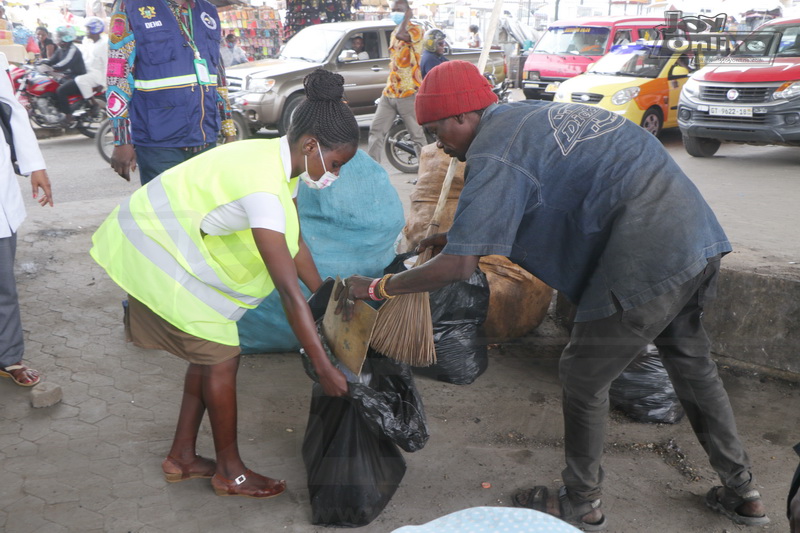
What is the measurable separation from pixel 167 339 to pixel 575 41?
12194 millimetres

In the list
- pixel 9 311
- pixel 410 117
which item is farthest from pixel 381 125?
pixel 9 311

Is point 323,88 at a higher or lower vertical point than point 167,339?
higher

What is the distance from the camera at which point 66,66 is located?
9.53 metres

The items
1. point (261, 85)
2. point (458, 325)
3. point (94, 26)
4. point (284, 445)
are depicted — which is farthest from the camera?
point (94, 26)

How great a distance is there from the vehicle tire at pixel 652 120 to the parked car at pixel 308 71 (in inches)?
146

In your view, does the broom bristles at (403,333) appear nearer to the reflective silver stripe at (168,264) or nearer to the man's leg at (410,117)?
the reflective silver stripe at (168,264)

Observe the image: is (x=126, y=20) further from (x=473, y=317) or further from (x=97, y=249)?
(x=473, y=317)

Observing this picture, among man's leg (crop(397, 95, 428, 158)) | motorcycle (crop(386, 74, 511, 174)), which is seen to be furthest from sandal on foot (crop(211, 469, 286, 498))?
motorcycle (crop(386, 74, 511, 174))

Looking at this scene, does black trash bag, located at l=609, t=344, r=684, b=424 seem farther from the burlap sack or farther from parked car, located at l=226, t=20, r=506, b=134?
parked car, located at l=226, t=20, r=506, b=134

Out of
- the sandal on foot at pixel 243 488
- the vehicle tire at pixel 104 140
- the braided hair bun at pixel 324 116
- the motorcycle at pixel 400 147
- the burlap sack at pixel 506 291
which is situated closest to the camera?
the braided hair bun at pixel 324 116

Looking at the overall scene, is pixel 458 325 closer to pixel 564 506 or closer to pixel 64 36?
pixel 564 506

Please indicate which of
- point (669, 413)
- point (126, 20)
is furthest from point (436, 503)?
point (126, 20)

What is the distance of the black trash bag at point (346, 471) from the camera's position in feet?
7.22

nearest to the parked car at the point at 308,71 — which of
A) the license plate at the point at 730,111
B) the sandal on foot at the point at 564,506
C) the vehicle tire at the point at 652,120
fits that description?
the vehicle tire at the point at 652,120
